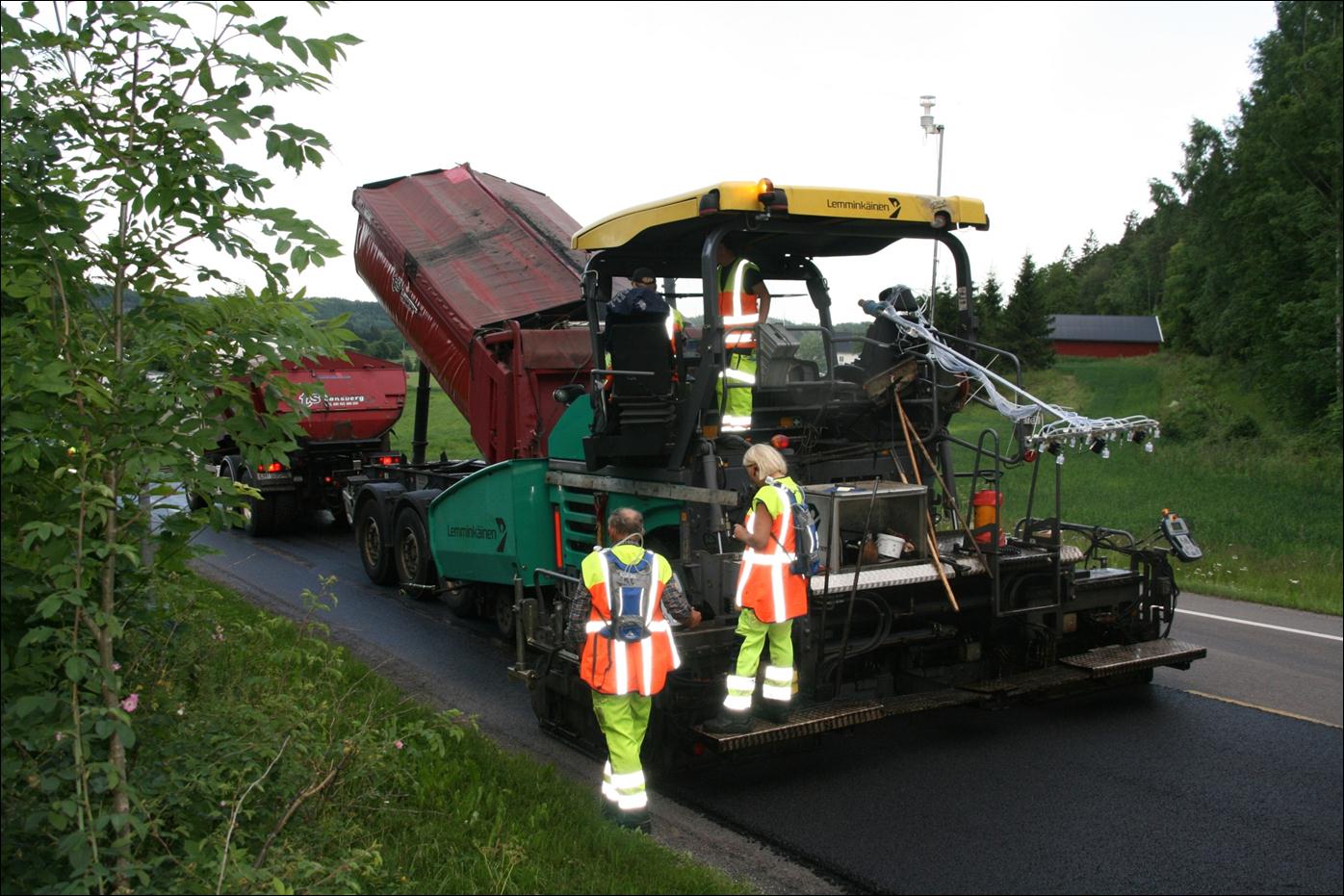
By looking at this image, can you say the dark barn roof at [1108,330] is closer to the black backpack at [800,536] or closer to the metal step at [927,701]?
the metal step at [927,701]

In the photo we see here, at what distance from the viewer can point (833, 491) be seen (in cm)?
618

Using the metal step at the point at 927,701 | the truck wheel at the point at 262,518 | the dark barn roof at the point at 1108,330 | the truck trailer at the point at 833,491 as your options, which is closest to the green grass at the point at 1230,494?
the truck trailer at the point at 833,491

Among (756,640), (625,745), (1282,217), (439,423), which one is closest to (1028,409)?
(756,640)

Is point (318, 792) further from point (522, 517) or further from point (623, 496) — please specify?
point (522, 517)

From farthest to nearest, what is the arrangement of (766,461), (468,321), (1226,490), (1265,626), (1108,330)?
(1108,330), (1226,490), (1265,626), (468,321), (766,461)

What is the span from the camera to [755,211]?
19.7ft

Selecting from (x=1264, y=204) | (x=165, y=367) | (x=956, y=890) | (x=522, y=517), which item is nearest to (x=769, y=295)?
(x=522, y=517)

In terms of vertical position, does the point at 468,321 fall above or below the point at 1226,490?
above

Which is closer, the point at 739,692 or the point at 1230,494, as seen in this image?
the point at 739,692

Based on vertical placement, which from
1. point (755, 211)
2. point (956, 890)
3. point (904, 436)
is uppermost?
point (755, 211)

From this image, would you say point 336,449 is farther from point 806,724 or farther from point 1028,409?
point 1028,409

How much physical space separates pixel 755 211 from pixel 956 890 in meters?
3.51

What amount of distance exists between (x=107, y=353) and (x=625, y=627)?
256 cm

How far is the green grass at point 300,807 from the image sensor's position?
3.56 meters
